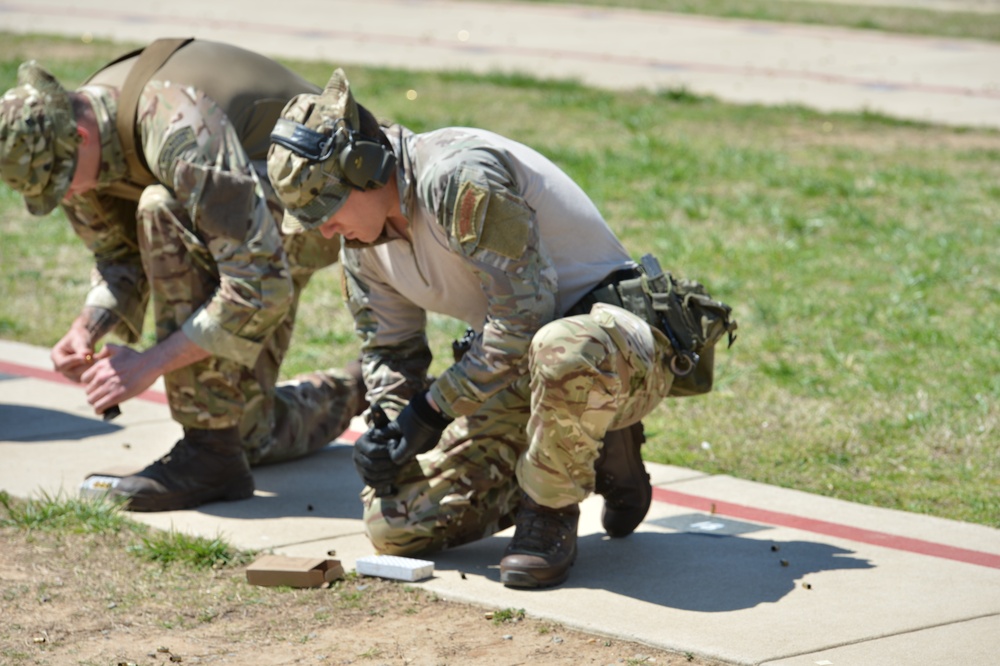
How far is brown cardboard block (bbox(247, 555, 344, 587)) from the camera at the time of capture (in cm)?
449

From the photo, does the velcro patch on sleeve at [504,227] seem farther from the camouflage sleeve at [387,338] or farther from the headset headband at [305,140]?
the camouflage sleeve at [387,338]

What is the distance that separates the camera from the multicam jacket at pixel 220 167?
16.3 feet

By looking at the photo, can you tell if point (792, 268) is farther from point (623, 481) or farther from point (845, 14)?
point (845, 14)

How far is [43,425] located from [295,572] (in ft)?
7.07

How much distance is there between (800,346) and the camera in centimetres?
707

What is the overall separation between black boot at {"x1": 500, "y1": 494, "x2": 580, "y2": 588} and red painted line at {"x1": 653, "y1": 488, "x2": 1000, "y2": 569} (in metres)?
0.84

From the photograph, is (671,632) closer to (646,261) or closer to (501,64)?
(646,261)

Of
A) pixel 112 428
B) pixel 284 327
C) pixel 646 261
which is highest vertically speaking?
pixel 646 261

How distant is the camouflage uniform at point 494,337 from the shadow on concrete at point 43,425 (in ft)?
5.86

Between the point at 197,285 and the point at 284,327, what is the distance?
0.56 m

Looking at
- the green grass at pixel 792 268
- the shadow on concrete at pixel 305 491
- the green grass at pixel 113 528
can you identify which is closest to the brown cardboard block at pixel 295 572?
the green grass at pixel 113 528

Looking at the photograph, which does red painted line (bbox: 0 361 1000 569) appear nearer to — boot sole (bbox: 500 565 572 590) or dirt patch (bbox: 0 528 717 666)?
boot sole (bbox: 500 565 572 590)

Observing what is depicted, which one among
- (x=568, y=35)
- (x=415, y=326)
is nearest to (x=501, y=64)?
(x=568, y=35)

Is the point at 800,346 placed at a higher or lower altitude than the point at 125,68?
lower
